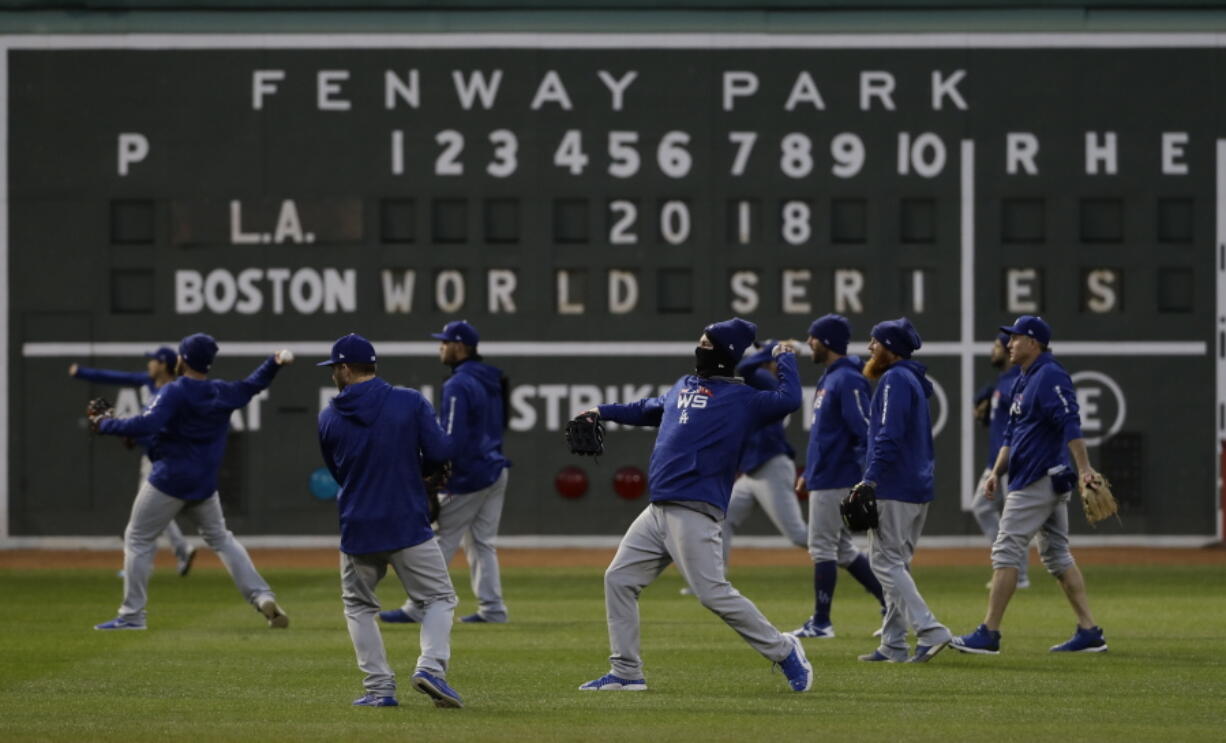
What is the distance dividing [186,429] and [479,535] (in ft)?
7.61

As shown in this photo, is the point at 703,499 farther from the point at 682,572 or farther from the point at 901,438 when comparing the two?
the point at 901,438

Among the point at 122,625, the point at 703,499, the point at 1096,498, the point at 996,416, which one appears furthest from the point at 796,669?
the point at 996,416

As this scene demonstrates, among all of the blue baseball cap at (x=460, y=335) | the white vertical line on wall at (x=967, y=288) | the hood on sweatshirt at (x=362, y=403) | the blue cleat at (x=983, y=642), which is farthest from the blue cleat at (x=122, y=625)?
the white vertical line on wall at (x=967, y=288)

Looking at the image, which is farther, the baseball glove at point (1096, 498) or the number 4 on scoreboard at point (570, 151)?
the number 4 on scoreboard at point (570, 151)

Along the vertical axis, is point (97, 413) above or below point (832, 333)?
below

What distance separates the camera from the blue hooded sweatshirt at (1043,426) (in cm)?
1194

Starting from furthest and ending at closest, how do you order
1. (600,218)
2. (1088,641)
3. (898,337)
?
1. (600,218)
2. (1088,641)
3. (898,337)

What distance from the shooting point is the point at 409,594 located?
31.8 ft

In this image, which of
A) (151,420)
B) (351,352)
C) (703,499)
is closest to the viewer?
(351,352)

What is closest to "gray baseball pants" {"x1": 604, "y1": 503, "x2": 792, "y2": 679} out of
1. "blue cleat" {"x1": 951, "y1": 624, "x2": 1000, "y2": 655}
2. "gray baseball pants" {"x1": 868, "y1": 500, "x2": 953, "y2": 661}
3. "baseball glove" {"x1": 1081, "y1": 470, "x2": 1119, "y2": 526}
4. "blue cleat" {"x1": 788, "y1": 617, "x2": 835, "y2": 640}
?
"gray baseball pants" {"x1": 868, "y1": 500, "x2": 953, "y2": 661}

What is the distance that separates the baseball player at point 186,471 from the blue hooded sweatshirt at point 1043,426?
5100 mm

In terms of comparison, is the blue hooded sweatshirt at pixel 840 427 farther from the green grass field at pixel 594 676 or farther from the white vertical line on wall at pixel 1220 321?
the white vertical line on wall at pixel 1220 321

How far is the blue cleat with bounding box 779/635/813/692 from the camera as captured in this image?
10.1 m

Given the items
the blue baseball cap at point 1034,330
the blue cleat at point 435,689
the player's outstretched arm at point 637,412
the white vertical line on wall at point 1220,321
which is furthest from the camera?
the white vertical line on wall at point 1220,321
